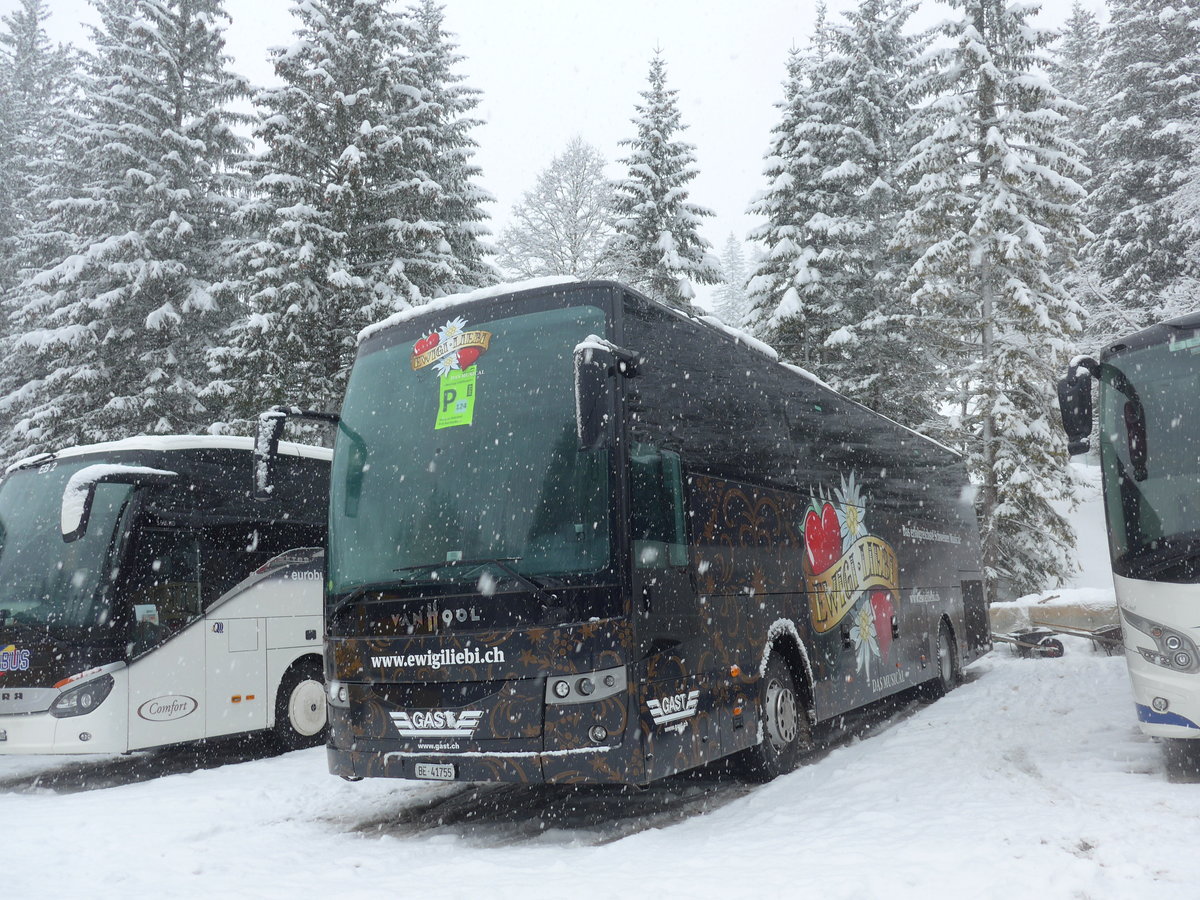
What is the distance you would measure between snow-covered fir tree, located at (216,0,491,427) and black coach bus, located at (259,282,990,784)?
13655 mm

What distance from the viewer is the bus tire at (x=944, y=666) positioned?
13.9 meters

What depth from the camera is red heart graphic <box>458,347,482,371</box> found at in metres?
7.00

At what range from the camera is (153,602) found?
10.1m

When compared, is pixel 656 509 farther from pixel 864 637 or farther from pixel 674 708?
pixel 864 637

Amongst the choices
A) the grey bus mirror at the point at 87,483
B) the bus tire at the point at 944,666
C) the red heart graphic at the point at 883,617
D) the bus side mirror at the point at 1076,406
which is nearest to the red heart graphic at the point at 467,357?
the grey bus mirror at the point at 87,483

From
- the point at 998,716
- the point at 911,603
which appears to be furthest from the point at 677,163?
the point at 998,716

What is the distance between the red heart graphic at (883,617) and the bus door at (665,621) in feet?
15.1

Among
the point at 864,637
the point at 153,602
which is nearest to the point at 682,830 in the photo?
the point at 864,637

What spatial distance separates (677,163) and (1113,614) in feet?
50.5

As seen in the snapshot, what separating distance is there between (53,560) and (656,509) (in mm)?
6688

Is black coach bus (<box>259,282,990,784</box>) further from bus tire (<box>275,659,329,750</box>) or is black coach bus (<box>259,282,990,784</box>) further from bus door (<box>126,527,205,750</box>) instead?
bus tire (<box>275,659,329,750</box>)

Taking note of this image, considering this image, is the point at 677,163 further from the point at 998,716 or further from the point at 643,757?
the point at 643,757

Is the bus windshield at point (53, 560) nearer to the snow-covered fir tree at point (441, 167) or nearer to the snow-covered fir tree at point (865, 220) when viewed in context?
the snow-covered fir tree at point (441, 167)

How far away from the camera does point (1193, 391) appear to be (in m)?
7.94
